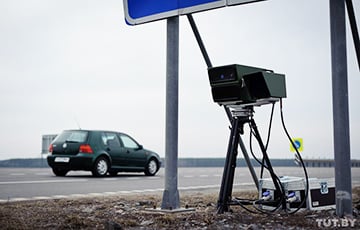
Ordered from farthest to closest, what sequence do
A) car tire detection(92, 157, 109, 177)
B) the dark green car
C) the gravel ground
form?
car tire detection(92, 157, 109, 177) → the dark green car → the gravel ground

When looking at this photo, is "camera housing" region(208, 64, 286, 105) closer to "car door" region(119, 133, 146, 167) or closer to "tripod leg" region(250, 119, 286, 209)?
"tripod leg" region(250, 119, 286, 209)

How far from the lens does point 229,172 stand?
551 cm

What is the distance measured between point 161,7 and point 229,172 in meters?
2.31

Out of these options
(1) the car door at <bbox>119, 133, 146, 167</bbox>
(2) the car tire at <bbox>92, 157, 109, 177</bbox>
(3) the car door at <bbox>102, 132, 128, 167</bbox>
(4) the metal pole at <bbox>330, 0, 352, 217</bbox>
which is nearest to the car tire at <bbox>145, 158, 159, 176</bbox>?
(1) the car door at <bbox>119, 133, 146, 167</bbox>

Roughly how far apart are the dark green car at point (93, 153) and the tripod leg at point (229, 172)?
9.56m

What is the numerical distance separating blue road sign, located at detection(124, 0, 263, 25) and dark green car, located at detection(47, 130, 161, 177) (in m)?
8.64

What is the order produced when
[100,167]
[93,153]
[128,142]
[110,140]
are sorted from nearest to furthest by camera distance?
[93,153] → [100,167] → [110,140] → [128,142]

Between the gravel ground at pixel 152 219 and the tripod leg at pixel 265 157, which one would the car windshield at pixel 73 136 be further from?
the tripod leg at pixel 265 157

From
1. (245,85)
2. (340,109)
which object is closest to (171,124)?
(245,85)

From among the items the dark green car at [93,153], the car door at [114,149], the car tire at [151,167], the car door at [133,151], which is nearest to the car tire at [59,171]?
the dark green car at [93,153]

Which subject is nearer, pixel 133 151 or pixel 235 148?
pixel 235 148

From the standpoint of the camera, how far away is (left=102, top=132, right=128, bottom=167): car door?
604 inches

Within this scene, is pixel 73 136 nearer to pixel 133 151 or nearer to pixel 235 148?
pixel 133 151

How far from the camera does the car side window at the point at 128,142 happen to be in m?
16.1
